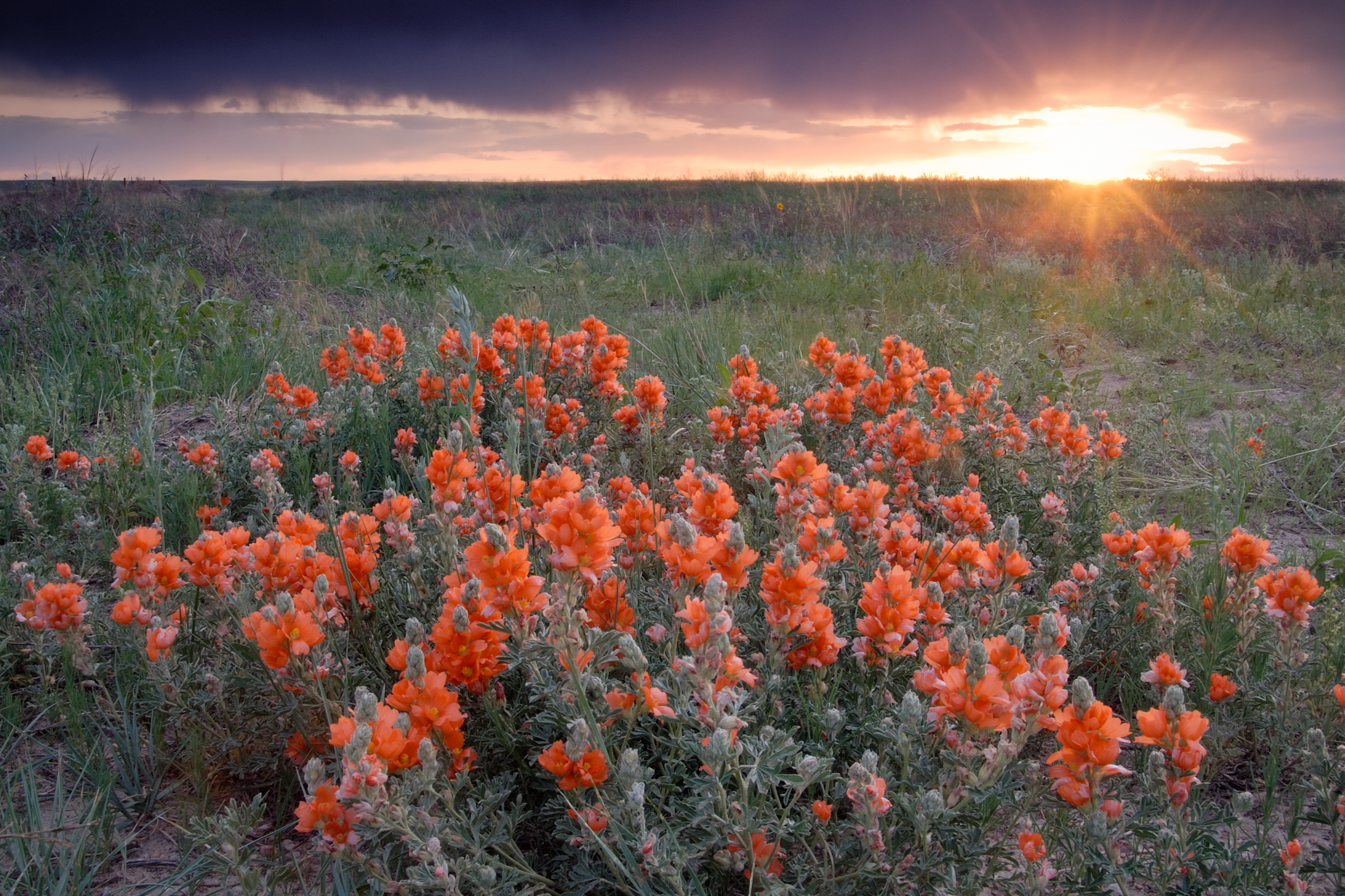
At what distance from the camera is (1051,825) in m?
1.71

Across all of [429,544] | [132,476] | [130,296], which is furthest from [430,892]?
[130,296]

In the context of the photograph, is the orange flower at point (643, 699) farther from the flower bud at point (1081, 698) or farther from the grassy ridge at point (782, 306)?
the grassy ridge at point (782, 306)

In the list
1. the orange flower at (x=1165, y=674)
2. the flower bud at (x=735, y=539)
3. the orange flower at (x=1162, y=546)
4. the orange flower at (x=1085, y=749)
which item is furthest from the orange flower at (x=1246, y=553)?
the flower bud at (x=735, y=539)

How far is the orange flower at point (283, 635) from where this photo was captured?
1639mm

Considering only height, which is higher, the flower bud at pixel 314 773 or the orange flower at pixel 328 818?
the flower bud at pixel 314 773

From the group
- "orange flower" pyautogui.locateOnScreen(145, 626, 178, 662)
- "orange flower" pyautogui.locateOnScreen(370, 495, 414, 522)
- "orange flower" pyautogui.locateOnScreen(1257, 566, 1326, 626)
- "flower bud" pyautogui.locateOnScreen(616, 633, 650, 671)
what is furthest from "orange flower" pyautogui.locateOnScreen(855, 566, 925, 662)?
"orange flower" pyautogui.locateOnScreen(145, 626, 178, 662)

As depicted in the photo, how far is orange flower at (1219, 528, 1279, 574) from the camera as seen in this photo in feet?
6.84

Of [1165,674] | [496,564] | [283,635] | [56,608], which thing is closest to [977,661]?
[1165,674]

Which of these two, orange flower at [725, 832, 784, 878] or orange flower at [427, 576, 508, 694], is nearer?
orange flower at [725, 832, 784, 878]

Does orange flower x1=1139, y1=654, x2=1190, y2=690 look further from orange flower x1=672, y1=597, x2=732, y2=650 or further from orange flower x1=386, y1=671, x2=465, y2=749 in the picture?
orange flower x1=386, y1=671, x2=465, y2=749

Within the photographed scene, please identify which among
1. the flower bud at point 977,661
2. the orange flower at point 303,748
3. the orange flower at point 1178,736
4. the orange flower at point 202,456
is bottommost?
the orange flower at point 303,748

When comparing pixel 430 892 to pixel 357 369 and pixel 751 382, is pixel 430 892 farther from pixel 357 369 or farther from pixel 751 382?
pixel 357 369

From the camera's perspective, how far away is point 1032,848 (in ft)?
4.70

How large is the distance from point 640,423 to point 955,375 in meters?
2.52
